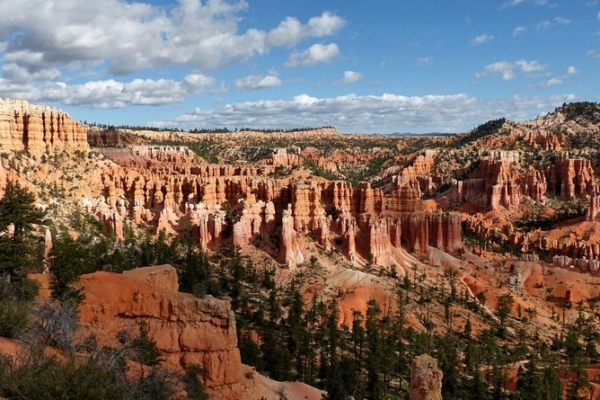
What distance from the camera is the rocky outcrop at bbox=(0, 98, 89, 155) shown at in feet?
179

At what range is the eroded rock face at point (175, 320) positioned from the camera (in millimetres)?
21688

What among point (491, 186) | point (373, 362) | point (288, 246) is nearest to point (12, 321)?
point (373, 362)

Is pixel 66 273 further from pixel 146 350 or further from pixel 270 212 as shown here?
pixel 270 212

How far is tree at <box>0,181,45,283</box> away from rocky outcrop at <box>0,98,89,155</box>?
27.1m

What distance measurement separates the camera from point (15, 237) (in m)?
26.1

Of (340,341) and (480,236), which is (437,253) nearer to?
(480,236)

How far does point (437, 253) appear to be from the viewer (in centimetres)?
6881

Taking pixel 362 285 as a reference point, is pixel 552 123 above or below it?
above

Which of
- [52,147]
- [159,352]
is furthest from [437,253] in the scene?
[159,352]

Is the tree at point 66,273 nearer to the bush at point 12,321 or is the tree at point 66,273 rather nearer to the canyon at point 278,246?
the canyon at point 278,246

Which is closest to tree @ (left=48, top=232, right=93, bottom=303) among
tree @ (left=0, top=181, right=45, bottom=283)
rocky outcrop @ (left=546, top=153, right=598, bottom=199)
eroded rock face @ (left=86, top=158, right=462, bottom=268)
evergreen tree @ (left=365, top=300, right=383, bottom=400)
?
tree @ (left=0, top=181, right=45, bottom=283)

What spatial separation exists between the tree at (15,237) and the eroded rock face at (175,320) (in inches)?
137

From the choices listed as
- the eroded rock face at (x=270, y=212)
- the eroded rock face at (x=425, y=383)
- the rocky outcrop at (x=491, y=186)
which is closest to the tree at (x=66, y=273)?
the eroded rock face at (x=425, y=383)

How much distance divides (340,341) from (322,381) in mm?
7124
